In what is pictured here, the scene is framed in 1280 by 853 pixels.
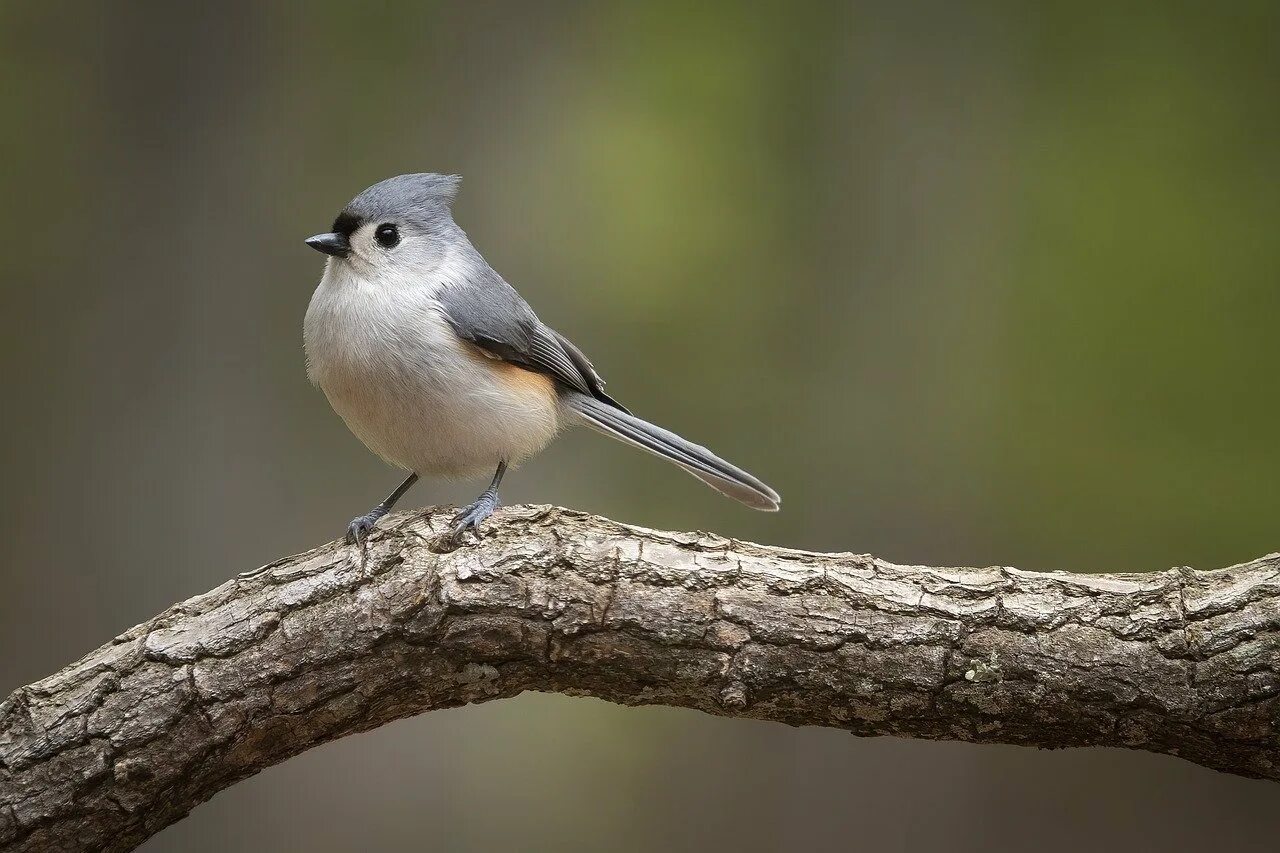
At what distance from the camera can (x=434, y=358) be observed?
2.22m

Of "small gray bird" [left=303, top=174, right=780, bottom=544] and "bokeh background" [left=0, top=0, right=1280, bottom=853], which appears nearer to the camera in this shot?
"small gray bird" [left=303, top=174, right=780, bottom=544]

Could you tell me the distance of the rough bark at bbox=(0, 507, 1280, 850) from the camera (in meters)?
1.82

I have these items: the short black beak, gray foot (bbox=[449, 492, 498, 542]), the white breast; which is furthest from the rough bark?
the short black beak

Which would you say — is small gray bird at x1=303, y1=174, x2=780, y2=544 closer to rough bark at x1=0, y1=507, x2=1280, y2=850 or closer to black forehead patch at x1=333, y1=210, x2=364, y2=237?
black forehead patch at x1=333, y1=210, x2=364, y2=237

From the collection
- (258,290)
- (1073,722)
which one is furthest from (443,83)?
(1073,722)

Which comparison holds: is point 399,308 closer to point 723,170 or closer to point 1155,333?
point 723,170

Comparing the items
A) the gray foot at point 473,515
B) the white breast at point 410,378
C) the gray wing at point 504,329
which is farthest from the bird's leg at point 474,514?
the gray wing at point 504,329

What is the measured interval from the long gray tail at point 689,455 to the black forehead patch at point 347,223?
0.64 metres

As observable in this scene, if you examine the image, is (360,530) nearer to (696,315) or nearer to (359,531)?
(359,531)

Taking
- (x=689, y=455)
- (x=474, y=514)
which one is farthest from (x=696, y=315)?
(x=474, y=514)

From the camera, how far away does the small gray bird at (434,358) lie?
2.20 metres

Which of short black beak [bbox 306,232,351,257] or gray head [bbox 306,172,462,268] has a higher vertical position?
gray head [bbox 306,172,462,268]

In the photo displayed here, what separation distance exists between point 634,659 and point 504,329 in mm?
816

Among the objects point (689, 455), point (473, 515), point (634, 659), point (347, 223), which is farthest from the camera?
point (689, 455)
